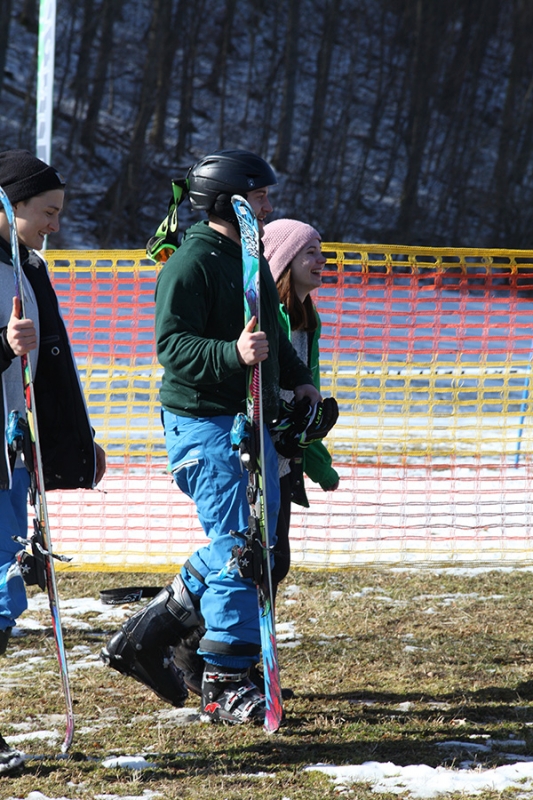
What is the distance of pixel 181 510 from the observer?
6.50 m

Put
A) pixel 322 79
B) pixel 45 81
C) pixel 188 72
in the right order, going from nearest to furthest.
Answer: pixel 45 81
pixel 188 72
pixel 322 79

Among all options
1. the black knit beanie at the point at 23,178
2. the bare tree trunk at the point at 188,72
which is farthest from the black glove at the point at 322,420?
the bare tree trunk at the point at 188,72

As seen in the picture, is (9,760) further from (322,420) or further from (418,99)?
(418,99)

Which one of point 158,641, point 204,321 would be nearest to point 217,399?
point 204,321

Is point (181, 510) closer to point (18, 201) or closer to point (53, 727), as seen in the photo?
point (53, 727)

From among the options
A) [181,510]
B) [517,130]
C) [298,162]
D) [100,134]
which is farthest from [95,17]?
[181,510]

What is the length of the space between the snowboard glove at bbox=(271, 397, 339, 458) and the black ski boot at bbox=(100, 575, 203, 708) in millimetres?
655

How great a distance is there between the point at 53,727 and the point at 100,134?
73.3 ft

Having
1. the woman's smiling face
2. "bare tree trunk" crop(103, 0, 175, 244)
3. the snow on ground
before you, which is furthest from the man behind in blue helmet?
"bare tree trunk" crop(103, 0, 175, 244)

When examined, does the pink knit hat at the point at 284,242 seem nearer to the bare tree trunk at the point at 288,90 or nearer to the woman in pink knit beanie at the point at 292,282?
the woman in pink knit beanie at the point at 292,282

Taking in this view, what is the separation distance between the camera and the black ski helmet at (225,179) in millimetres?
3270

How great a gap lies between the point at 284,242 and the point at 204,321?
70 cm

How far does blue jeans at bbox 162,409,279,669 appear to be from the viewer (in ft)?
10.5

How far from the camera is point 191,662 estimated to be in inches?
A: 143
